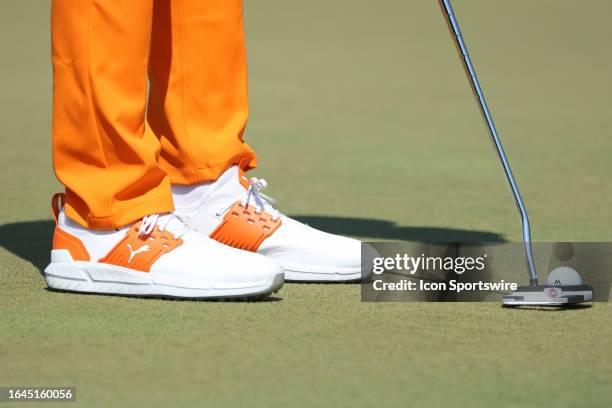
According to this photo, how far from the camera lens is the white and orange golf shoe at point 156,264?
1.81 meters

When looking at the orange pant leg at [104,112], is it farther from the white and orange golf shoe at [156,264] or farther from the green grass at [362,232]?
the green grass at [362,232]

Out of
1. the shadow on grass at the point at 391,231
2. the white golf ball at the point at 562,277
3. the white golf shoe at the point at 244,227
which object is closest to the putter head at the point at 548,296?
the white golf ball at the point at 562,277

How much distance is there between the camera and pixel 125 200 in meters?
1.87

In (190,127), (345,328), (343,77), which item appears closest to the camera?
(345,328)

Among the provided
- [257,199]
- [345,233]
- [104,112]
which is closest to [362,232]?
[345,233]

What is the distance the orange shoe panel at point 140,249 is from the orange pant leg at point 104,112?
0.10 feet

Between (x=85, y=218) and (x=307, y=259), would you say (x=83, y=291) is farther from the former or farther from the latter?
(x=307, y=259)

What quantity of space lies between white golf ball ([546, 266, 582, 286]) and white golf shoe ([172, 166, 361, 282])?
38cm

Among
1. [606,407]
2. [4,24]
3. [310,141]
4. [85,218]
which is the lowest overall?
[606,407]

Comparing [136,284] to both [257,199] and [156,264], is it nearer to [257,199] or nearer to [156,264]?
[156,264]

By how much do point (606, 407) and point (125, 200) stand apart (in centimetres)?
88

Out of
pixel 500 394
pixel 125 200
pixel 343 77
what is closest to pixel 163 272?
pixel 125 200

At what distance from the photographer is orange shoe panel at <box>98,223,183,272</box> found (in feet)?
6.10

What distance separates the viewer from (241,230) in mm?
2061
